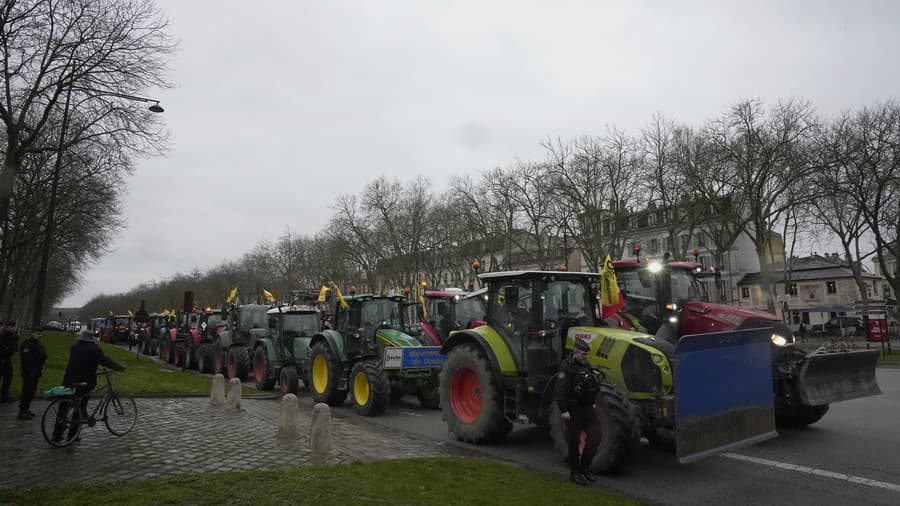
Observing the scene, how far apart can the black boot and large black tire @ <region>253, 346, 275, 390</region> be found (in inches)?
441

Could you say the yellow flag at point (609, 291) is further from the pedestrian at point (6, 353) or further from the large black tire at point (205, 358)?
the large black tire at point (205, 358)

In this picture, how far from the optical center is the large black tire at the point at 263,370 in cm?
1559

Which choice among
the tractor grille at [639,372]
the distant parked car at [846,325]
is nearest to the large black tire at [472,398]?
the tractor grille at [639,372]

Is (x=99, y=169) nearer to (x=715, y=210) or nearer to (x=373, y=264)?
(x=715, y=210)

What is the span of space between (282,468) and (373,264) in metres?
45.4

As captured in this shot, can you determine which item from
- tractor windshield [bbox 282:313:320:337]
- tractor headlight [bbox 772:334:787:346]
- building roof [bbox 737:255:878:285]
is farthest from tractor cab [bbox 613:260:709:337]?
building roof [bbox 737:255:878:285]

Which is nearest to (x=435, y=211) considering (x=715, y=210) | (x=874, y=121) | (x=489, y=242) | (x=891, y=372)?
(x=489, y=242)

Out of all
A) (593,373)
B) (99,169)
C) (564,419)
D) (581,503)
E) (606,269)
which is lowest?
(581,503)

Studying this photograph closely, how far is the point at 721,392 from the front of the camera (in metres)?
6.49

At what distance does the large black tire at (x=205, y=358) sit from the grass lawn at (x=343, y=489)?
53.2 feet

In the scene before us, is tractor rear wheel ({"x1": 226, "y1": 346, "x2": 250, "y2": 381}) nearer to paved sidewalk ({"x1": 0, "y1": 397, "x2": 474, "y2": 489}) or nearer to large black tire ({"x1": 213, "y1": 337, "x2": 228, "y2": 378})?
large black tire ({"x1": 213, "y1": 337, "x2": 228, "y2": 378})

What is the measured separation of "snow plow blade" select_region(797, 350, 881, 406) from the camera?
824 centimetres

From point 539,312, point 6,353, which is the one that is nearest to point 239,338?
point 6,353

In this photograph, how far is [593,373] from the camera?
6391 mm
